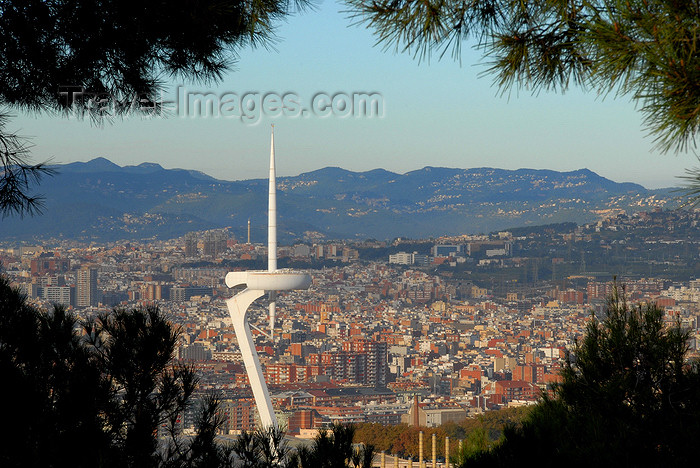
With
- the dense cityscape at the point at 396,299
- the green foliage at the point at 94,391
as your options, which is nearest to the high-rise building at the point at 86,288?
the dense cityscape at the point at 396,299

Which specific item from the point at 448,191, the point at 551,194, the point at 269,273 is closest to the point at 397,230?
the point at 448,191

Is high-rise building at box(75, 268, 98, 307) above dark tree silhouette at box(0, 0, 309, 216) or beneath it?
beneath

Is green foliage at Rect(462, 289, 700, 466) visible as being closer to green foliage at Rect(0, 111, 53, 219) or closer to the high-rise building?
green foliage at Rect(0, 111, 53, 219)

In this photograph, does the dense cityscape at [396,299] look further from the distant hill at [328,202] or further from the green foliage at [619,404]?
the green foliage at [619,404]

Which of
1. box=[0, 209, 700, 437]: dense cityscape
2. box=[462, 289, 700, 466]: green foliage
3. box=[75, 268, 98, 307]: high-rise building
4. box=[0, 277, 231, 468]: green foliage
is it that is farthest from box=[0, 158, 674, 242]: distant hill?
box=[0, 277, 231, 468]: green foliage

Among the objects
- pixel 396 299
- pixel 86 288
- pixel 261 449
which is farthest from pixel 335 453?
pixel 396 299

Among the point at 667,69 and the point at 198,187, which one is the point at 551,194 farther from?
the point at 667,69
